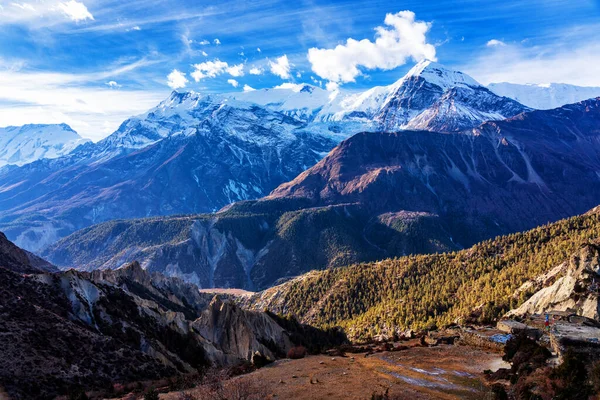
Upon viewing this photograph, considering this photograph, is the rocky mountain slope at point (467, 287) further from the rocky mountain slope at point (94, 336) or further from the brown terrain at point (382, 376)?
the rocky mountain slope at point (94, 336)

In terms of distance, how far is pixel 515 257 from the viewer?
15088 cm

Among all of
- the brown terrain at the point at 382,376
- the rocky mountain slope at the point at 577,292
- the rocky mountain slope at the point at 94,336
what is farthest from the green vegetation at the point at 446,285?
the rocky mountain slope at the point at 94,336

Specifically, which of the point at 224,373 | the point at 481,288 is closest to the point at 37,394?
the point at 224,373

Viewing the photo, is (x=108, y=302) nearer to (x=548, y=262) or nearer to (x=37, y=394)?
(x=37, y=394)

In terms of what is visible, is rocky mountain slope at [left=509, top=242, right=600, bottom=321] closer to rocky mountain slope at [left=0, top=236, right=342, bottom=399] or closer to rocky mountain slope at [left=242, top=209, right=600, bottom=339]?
rocky mountain slope at [left=242, top=209, right=600, bottom=339]

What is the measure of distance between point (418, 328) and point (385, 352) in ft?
199

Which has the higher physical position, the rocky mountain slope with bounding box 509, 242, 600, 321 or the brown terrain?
the rocky mountain slope with bounding box 509, 242, 600, 321

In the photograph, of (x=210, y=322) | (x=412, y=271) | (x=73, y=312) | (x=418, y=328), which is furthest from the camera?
(x=412, y=271)

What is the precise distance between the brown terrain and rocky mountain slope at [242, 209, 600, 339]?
3068 cm

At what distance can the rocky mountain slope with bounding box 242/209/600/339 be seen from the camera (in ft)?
293

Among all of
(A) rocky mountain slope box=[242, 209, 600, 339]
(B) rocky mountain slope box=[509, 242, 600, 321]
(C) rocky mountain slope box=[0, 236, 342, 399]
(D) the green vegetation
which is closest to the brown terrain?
(C) rocky mountain slope box=[0, 236, 342, 399]

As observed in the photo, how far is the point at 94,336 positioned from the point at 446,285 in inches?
4738

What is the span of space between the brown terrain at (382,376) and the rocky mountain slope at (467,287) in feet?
101

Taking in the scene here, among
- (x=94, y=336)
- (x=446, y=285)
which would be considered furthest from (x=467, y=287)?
(x=94, y=336)
